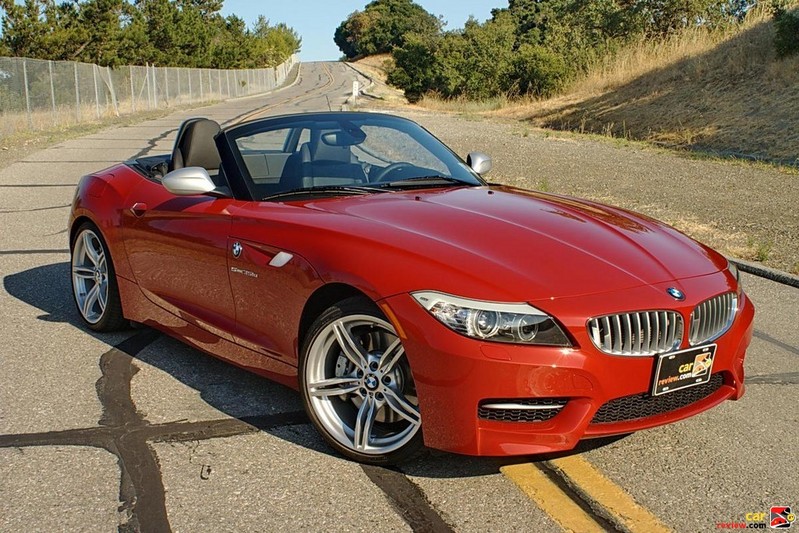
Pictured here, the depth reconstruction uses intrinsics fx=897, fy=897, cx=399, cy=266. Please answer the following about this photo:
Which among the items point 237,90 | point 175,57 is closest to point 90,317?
point 175,57

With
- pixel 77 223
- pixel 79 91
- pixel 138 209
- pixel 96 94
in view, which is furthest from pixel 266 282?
pixel 96 94

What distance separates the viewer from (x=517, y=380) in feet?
10.6

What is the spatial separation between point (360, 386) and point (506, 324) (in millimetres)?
800

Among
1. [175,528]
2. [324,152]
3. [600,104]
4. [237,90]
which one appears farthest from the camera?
[237,90]

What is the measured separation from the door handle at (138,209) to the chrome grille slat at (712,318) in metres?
3.15

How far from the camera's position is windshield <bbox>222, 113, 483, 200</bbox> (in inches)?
185

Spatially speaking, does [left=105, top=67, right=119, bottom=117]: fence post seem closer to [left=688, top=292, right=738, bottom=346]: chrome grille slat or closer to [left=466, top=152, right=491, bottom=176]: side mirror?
[left=466, top=152, right=491, bottom=176]: side mirror

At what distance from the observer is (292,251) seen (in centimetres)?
399

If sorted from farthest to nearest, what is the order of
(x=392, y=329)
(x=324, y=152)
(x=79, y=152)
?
(x=79, y=152) < (x=324, y=152) < (x=392, y=329)

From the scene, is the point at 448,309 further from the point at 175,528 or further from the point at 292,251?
the point at 175,528

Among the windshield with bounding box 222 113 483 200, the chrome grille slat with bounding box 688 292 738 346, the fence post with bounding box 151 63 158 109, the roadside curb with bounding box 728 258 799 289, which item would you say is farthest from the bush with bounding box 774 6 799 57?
the fence post with bounding box 151 63 158 109

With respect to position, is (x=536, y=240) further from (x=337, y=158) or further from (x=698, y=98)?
(x=698, y=98)

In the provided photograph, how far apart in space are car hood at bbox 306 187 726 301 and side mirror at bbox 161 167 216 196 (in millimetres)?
601

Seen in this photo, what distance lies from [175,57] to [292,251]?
60.3 metres
